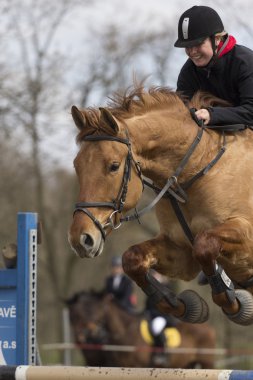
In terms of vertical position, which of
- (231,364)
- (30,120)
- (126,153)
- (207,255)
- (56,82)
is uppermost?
(56,82)

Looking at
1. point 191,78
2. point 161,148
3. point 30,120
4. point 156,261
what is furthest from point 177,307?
point 30,120

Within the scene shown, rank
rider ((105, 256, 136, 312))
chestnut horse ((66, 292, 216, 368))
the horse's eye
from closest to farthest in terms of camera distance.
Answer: the horse's eye → chestnut horse ((66, 292, 216, 368)) → rider ((105, 256, 136, 312))

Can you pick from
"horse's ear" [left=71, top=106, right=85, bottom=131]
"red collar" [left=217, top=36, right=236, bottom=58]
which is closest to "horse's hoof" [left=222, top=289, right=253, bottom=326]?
"horse's ear" [left=71, top=106, right=85, bottom=131]

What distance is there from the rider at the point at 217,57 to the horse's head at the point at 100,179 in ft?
2.72

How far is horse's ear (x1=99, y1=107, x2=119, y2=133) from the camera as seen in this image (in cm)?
486

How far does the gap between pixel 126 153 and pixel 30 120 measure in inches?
420

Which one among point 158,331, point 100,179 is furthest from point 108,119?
point 158,331

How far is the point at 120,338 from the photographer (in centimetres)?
1304

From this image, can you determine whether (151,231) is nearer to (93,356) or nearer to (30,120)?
(30,120)

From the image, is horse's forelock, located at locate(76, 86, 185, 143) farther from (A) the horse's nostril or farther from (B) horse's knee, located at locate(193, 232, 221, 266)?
(B) horse's knee, located at locate(193, 232, 221, 266)

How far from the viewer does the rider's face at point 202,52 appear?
5449 mm

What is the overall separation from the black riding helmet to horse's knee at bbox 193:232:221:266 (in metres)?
1.35

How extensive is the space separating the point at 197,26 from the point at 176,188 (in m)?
1.10

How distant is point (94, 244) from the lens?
452cm
